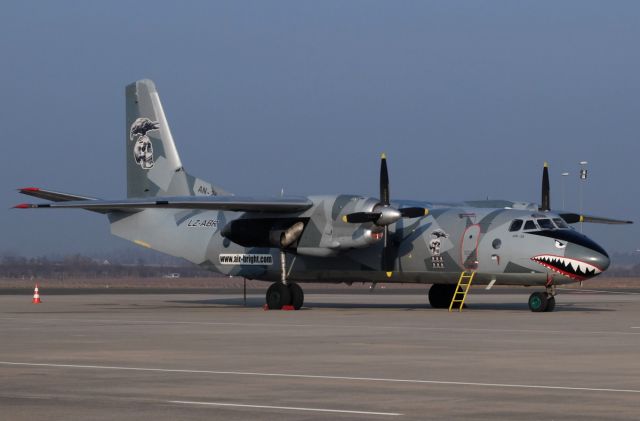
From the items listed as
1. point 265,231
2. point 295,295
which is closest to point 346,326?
point 295,295

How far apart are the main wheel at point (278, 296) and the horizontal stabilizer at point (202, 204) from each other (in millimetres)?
2476

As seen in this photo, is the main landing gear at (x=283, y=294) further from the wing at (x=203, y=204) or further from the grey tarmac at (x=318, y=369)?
the grey tarmac at (x=318, y=369)

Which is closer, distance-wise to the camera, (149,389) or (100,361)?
(149,389)

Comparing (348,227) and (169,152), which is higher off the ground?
(169,152)

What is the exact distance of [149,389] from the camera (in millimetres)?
14000

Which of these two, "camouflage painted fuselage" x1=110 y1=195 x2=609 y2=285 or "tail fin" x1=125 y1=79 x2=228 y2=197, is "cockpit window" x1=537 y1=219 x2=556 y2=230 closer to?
"camouflage painted fuselage" x1=110 y1=195 x2=609 y2=285

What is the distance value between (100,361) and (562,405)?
313 inches

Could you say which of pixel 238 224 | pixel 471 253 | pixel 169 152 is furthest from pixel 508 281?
pixel 169 152

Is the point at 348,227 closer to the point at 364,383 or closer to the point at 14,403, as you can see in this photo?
the point at 364,383

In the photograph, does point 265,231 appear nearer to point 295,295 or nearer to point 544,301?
point 295,295

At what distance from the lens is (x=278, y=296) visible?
36656mm

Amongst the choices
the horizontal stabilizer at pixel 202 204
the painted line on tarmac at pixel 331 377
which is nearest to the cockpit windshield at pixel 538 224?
the horizontal stabilizer at pixel 202 204

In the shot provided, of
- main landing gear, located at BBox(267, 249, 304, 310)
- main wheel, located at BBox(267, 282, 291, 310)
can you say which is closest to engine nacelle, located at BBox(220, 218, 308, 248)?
main landing gear, located at BBox(267, 249, 304, 310)

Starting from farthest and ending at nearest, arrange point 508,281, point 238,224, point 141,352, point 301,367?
point 238,224 < point 508,281 < point 141,352 < point 301,367
